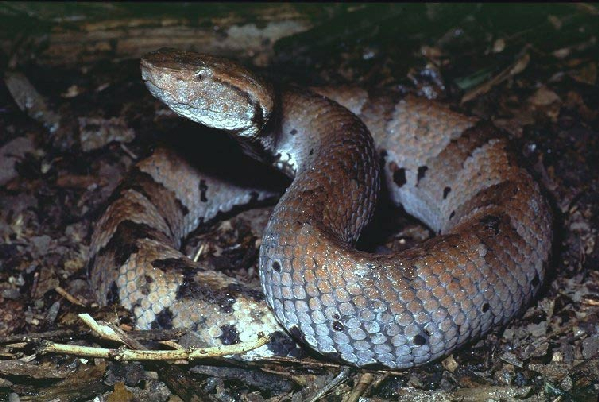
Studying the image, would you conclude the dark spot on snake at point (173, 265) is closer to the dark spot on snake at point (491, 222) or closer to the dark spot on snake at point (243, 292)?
the dark spot on snake at point (243, 292)

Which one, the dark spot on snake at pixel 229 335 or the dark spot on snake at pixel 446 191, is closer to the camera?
the dark spot on snake at pixel 229 335

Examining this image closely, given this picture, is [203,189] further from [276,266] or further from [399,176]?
[276,266]

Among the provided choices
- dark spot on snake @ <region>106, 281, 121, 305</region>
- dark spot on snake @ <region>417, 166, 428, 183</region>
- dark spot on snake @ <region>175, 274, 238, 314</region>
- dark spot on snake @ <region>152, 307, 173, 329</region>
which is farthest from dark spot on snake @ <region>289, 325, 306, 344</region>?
dark spot on snake @ <region>417, 166, 428, 183</region>

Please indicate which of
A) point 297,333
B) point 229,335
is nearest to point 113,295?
point 229,335

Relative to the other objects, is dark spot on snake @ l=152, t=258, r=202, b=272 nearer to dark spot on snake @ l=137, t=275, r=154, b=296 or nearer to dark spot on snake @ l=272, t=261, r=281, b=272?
dark spot on snake @ l=137, t=275, r=154, b=296

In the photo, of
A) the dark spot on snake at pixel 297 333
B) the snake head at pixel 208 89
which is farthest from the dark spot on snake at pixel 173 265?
the snake head at pixel 208 89

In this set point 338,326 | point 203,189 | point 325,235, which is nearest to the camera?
point 338,326
